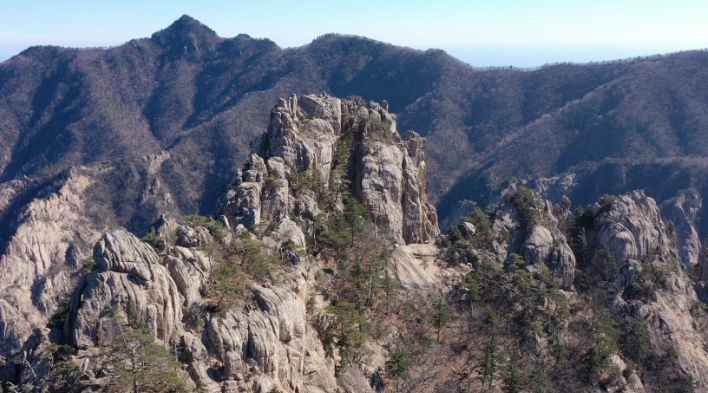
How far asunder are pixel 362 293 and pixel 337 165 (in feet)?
50.9

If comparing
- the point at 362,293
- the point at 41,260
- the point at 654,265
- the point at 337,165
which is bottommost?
the point at 41,260

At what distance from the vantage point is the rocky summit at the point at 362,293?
28.4 meters

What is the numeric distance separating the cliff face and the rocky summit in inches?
7.7

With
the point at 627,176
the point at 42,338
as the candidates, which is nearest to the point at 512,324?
the point at 42,338

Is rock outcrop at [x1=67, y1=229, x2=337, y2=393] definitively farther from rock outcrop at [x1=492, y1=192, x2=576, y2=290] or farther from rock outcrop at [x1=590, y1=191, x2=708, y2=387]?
rock outcrop at [x1=590, y1=191, x2=708, y2=387]

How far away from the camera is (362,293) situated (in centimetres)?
4206

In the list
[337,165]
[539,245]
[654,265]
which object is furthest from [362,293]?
[654,265]

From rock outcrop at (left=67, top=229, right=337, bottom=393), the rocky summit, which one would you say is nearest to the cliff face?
the rocky summit

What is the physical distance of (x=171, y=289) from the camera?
3020 cm

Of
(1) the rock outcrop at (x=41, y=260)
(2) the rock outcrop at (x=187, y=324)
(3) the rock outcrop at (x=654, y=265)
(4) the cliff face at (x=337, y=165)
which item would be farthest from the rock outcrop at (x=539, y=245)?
(1) the rock outcrop at (x=41, y=260)

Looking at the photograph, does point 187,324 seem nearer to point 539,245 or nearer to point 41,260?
point 539,245

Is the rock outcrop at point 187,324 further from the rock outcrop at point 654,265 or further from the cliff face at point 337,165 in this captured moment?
the rock outcrop at point 654,265

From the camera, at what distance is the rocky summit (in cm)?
2841

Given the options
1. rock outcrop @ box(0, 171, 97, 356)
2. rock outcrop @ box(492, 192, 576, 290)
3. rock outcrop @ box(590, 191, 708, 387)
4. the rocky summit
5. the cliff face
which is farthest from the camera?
rock outcrop @ box(0, 171, 97, 356)
